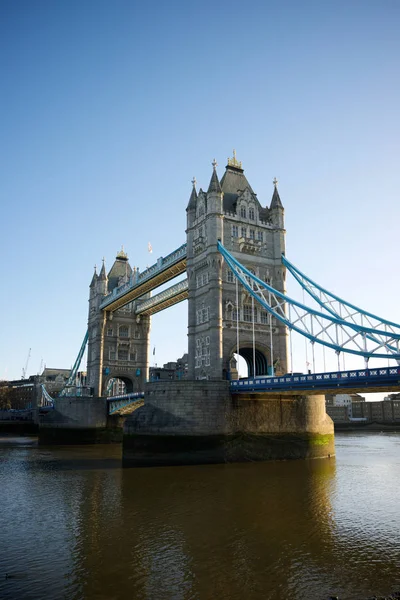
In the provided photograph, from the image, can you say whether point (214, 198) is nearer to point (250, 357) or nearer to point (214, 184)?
point (214, 184)

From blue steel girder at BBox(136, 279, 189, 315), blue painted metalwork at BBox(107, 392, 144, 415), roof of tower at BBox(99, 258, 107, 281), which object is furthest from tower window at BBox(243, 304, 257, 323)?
roof of tower at BBox(99, 258, 107, 281)

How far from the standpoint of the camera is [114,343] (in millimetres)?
67562

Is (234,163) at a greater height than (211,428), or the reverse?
(234,163)

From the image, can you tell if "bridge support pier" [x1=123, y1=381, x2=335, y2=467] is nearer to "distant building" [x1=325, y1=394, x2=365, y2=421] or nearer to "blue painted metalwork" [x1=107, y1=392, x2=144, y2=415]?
"blue painted metalwork" [x1=107, y1=392, x2=144, y2=415]

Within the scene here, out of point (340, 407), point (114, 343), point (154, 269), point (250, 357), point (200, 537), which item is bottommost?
point (200, 537)

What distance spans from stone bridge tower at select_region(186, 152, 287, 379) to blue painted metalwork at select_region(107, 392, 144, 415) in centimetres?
974

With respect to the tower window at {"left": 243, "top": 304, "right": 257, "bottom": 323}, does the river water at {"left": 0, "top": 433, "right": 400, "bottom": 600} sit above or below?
below

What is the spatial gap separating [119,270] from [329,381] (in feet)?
164

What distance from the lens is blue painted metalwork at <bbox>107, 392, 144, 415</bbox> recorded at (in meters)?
49.6

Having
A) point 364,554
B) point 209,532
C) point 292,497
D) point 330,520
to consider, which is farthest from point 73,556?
point 292,497

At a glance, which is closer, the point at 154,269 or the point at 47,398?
the point at 154,269

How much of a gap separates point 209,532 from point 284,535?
8.26 ft

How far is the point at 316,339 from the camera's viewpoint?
32594 millimetres

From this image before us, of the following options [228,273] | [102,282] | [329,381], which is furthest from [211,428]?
[102,282]
